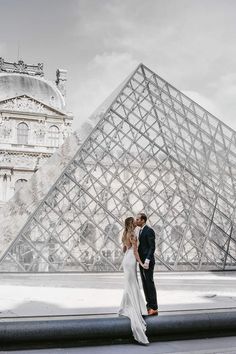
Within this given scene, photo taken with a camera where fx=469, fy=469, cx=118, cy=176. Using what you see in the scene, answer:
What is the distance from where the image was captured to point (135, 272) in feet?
15.0

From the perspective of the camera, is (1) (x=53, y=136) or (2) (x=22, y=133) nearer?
(2) (x=22, y=133)

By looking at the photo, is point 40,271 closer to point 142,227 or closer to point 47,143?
point 142,227

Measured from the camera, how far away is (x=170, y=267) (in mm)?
11164

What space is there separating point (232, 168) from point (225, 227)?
1.84 m

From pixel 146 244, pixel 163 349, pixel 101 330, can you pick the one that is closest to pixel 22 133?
pixel 146 244

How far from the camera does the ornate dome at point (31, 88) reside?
38406 millimetres

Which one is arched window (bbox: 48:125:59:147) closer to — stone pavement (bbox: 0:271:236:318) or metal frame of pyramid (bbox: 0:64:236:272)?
metal frame of pyramid (bbox: 0:64:236:272)

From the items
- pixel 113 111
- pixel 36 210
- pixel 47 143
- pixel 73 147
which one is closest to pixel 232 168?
pixel 113 111

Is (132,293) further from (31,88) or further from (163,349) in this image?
(31,88)

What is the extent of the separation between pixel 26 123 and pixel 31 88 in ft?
14.2

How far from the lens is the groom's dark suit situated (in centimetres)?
468

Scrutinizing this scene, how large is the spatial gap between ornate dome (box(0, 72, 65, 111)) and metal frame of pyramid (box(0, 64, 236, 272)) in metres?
25.4

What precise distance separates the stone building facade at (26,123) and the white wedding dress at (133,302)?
90.3 ft

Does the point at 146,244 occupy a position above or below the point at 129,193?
below
